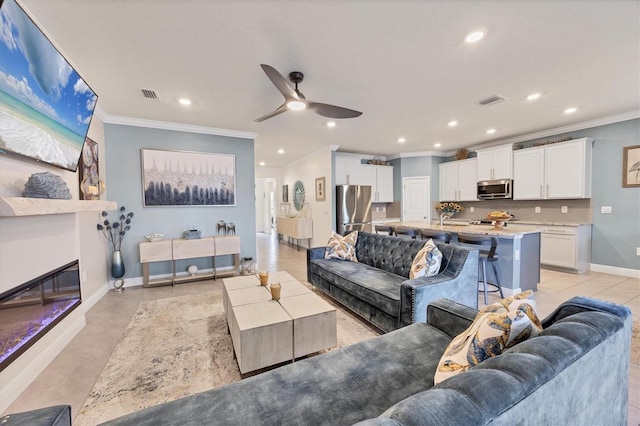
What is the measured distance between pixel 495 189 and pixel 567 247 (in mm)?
1603

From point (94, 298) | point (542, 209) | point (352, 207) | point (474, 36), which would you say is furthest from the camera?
point (352, 207)

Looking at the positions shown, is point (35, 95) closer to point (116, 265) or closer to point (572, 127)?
point (116, 265)

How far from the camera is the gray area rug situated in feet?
5.50

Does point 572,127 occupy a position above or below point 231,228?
above

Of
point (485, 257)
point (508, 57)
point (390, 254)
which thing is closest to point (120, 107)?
point (390, 254)

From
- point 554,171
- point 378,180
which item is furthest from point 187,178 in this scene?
point 554,171

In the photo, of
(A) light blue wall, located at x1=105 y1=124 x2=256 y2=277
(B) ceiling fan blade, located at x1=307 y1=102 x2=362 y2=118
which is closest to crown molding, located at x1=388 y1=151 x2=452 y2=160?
(A) light blue wall, located at x1=105 y1=124 x2=256 y2=277

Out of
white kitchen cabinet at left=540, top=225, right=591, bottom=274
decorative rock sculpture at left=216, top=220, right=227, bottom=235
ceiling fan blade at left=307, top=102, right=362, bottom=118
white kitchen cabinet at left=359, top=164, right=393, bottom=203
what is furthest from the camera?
white kitchen cabinet at left=359, top=164, right=393, bottom=203

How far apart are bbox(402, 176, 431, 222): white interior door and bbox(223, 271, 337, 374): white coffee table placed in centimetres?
524

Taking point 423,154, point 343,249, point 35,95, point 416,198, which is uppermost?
point 423,154

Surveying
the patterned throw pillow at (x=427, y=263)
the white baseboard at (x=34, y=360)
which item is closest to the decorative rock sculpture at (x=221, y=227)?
the white baseboard at (x=34, y=360)

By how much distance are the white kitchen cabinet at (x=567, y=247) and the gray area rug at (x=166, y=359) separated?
4.20 metres

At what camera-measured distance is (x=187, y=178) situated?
431 centimetres

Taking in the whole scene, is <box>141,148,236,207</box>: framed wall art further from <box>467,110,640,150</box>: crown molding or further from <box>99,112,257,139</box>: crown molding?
<box>467,110,640,150</box>: crown molding
